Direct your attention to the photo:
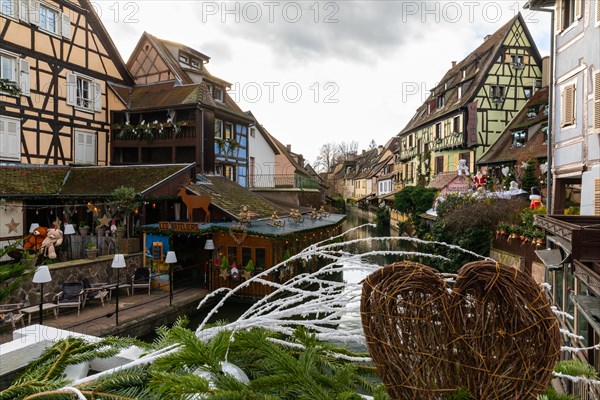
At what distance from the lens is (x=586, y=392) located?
4.88m

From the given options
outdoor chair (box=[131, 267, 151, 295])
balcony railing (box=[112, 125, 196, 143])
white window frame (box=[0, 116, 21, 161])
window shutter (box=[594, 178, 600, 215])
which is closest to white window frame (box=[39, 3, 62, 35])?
white window frame (box=[0, 116, 21, 161])

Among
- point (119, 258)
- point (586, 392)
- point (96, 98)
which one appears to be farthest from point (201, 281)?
point (586, 392)

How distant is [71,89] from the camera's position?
1850 cm

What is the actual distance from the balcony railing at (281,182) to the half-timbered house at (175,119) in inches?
111

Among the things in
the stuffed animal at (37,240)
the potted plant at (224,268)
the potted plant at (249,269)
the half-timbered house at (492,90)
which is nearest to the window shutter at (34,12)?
the stuffed animal at (37,240)

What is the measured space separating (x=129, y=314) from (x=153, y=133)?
11.8 metres

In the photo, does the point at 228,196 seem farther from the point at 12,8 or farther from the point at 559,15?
the point at 559,15

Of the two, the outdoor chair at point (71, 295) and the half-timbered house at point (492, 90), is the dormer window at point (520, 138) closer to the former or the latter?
the half-timbered house at point (492, 90)

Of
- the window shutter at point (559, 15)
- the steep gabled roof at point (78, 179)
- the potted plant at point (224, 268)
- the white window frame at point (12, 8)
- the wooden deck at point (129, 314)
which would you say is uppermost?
the white window frame at point (12, 8)

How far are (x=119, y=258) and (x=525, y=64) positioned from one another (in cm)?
2754

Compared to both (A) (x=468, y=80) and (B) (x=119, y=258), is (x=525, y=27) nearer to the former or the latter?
(A) (x=468, y=80)

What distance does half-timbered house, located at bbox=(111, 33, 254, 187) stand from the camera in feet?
65.3

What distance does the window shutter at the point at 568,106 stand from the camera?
11.2 m

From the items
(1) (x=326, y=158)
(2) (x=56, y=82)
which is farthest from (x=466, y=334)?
(1) (x=326, y=158)
